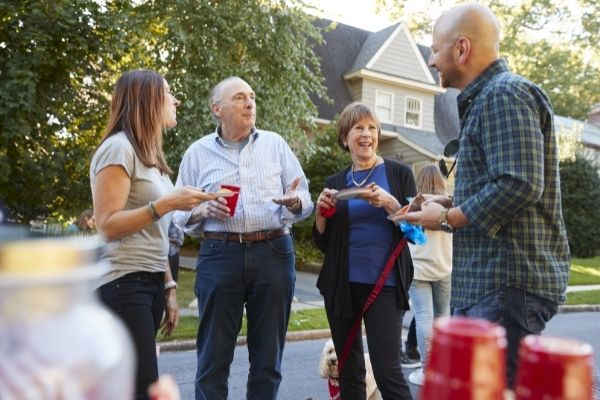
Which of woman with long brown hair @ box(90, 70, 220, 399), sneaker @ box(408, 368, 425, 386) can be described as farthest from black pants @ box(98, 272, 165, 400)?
sneaker @ box(408, 368, 425, 386)

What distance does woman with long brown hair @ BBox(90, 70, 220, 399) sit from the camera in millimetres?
2467

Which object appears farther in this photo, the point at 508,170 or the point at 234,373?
the point at 234,373

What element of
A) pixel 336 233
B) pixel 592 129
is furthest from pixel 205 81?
pixel 592 129

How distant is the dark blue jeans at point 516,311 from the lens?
197cm

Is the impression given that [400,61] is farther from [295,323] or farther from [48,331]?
[48,331]

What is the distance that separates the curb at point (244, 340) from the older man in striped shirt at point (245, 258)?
3628mm

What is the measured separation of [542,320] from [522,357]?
1355mm

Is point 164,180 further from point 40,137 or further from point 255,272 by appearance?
point 40,137

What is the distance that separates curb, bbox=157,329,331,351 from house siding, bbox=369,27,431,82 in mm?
16267

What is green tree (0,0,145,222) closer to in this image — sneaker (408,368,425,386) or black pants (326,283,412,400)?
sneaker (408,368,425,386)

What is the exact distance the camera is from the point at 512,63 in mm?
30891

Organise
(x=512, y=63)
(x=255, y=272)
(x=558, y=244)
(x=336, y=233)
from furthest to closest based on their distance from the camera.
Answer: (x=512, y=63), (x=336, y=233), (x=255, y=272), (x=558, y=244)

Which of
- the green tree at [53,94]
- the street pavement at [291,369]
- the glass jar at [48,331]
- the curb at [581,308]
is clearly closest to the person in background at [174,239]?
the street pavement at [291,369]

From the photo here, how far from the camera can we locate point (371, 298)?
346 centimetres
